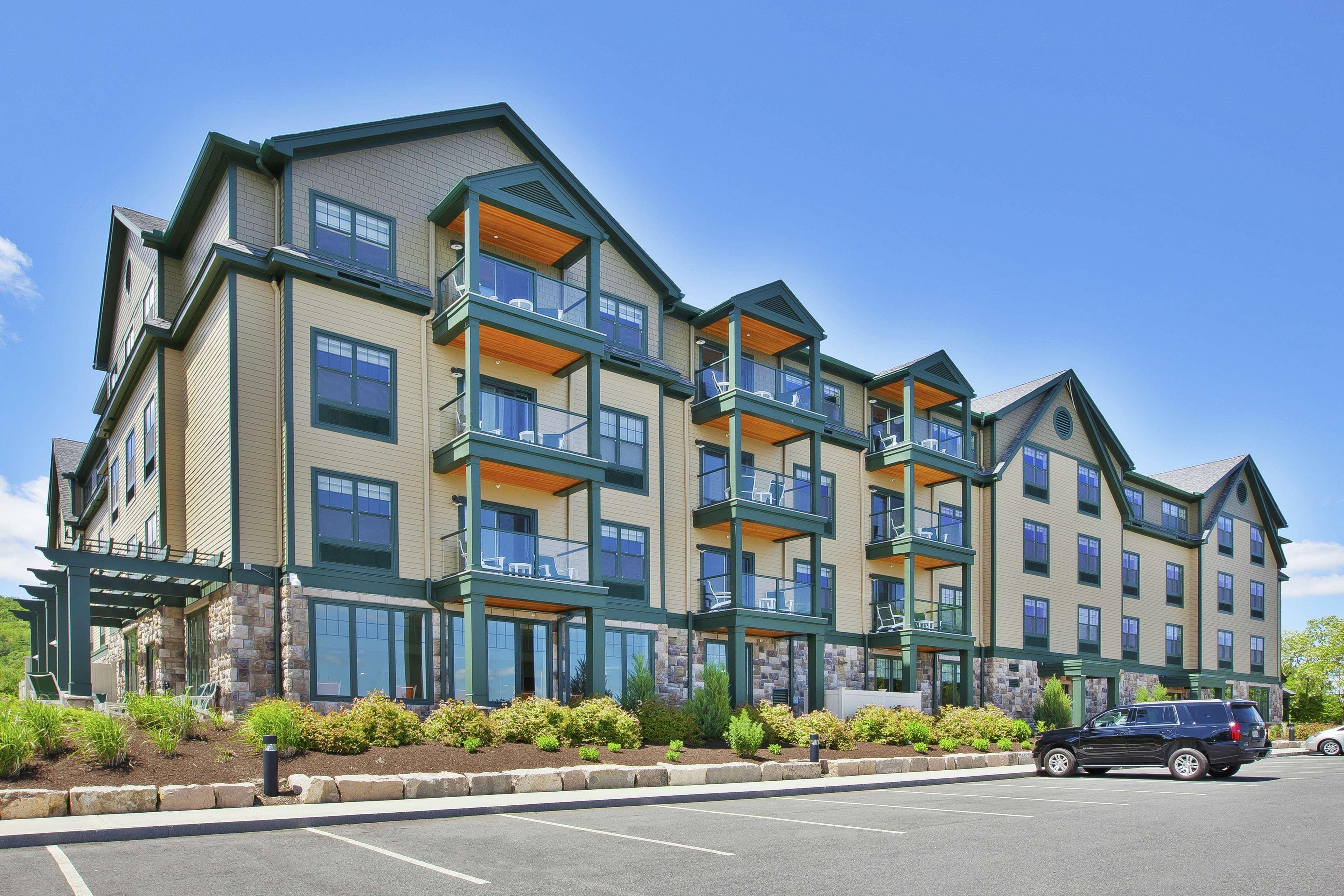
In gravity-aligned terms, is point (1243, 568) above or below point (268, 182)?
below

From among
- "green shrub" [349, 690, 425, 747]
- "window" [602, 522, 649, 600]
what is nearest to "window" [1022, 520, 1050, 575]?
"window" [602, 522, 649, 600]

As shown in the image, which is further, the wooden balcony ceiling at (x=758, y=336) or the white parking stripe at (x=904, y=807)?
the wooden balcony ceiling at (x=758, y=336)

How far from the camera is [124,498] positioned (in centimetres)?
3008

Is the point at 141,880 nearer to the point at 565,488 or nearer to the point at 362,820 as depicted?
the point at 362,820

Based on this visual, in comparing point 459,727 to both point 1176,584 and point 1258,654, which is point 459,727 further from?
point 1258,654

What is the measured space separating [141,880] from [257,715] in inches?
288

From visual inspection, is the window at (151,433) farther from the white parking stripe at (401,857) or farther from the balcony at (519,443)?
the white parking stripe at (401,857)

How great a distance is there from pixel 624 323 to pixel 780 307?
5.03 metres

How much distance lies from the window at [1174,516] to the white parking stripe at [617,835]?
43411mm

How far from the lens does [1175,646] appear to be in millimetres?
48656

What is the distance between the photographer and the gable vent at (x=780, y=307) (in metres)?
31.2

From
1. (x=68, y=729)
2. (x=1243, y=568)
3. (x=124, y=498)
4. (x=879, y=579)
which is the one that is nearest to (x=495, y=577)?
(x=68, y=729)

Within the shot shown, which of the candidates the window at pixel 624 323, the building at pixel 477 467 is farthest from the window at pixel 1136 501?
the window at pixel 624 323

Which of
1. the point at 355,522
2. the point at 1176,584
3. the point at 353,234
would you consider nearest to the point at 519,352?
the point at 353,234
